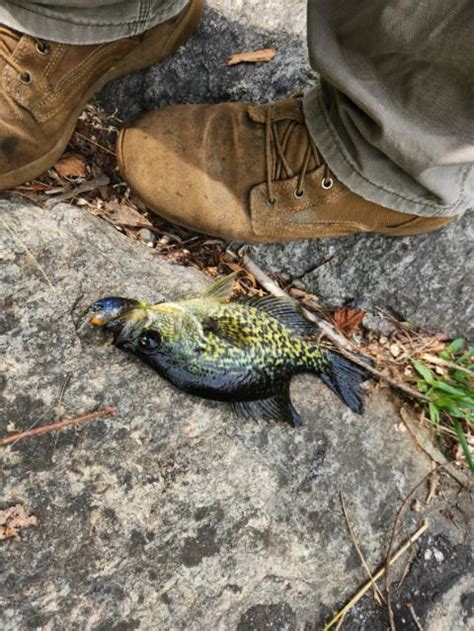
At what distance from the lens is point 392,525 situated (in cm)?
294

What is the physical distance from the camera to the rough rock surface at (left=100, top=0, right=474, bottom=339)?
339 centimetres

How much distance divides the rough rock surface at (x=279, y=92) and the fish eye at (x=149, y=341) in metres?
1.14

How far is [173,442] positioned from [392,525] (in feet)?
4.19

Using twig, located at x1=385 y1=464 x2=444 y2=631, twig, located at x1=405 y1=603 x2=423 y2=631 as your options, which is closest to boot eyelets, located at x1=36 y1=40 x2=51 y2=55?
twig, located at x1=385 y1=464 x2=444 y2=631

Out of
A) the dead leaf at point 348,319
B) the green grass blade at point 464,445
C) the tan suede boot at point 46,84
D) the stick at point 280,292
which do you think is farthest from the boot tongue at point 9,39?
the green grass blade at point 464,445

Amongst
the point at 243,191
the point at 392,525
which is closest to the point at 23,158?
the point at 243,191

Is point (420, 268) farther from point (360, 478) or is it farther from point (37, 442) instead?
point (37, 442)

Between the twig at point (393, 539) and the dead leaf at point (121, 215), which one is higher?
the dead leaf at point (121, 215)

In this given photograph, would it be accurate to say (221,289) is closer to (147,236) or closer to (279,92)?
(147,236)

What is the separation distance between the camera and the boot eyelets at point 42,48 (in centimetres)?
258

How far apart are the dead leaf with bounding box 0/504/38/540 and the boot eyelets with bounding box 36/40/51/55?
2.05 meters

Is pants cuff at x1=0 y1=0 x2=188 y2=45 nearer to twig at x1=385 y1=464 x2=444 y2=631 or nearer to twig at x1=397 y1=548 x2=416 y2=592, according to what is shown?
twig at x1=385 y1=464 x2=444 y2=631

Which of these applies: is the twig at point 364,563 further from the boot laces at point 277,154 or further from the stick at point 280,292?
the boot laces at point 277,154

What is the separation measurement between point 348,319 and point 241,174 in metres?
1.19
